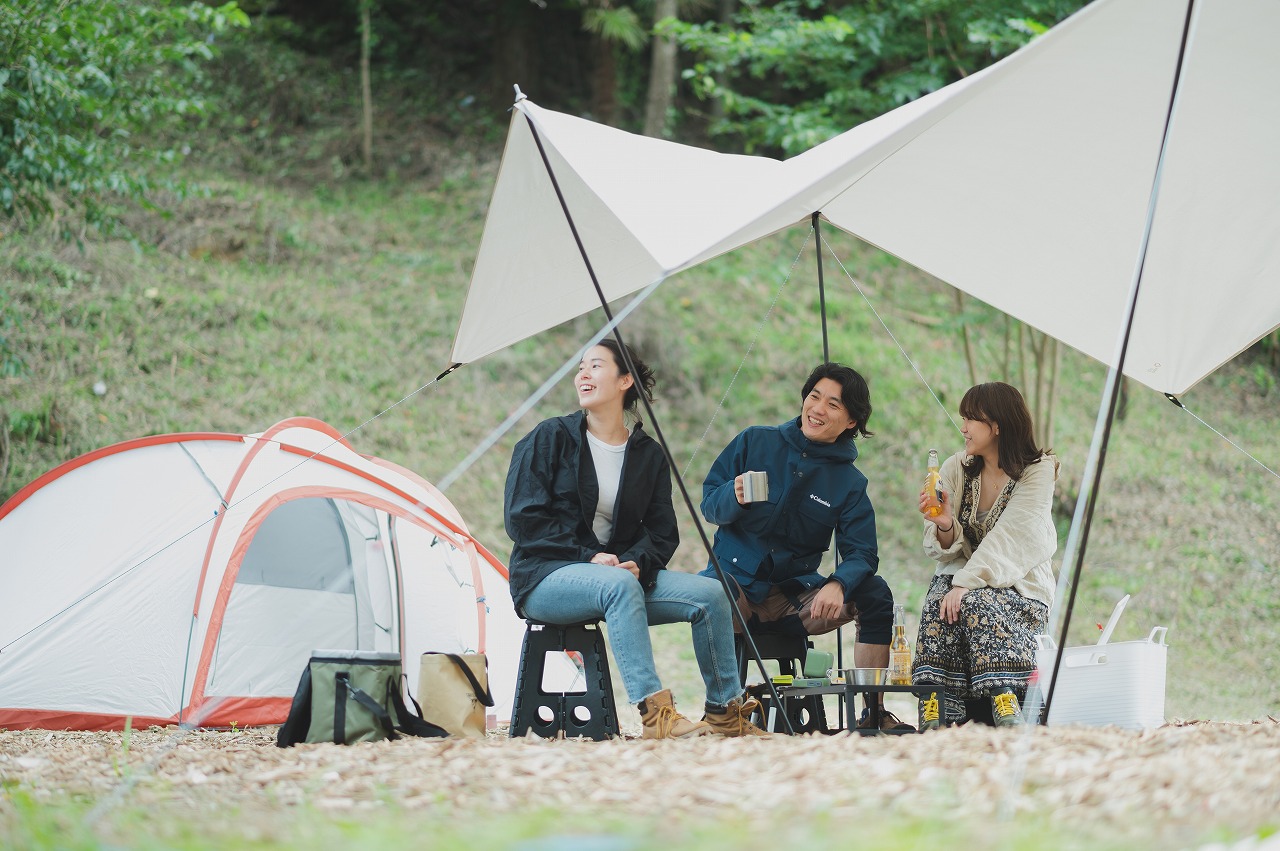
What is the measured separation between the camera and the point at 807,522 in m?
3.65

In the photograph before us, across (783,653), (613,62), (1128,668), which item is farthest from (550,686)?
(613,62)

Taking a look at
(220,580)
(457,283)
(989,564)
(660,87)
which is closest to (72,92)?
(220,580)

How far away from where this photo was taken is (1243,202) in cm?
347

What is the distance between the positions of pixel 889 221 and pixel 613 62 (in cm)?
640

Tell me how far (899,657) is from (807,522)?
0.51 metres

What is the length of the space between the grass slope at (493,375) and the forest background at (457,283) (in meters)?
0.03

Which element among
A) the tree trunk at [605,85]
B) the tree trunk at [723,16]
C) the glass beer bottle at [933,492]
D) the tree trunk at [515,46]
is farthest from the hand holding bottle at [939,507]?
the tree trunk at [515,46]

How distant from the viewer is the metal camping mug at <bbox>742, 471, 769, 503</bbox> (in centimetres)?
346

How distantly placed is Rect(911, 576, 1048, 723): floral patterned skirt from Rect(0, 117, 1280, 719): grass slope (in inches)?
90.7

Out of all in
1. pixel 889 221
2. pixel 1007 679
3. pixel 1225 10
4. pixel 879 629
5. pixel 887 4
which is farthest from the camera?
pixel 887 4

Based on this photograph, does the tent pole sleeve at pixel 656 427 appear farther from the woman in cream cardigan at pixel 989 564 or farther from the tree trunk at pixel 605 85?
the tree trunk at pixel 605 85

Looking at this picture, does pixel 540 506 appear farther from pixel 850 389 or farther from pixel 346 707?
pixel 850 389

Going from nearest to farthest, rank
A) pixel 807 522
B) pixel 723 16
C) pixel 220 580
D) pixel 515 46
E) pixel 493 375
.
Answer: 1. pixel 807 522
2. pixel 220 580
3. pixel 493 375
4. pixel 723 16
5. pixel 515 46

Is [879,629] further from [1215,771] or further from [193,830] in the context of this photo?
[193,830]
